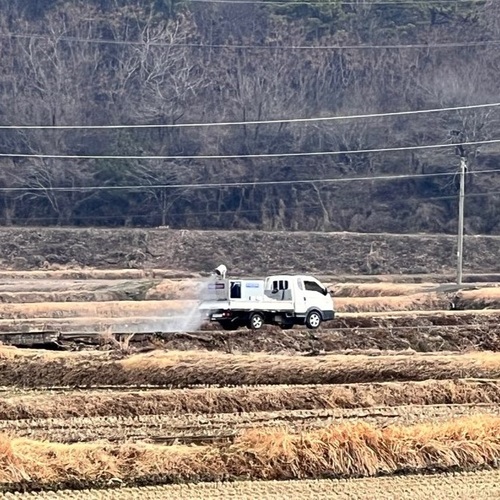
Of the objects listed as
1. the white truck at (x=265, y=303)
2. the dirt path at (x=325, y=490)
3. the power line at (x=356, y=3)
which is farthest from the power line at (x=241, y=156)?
the dirt path at (x=325, y=490)

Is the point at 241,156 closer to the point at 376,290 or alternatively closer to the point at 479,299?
the point at 376,290

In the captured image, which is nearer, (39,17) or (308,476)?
(308,476)

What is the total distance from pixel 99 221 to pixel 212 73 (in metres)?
17.3

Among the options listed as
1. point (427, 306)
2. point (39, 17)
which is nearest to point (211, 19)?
point (39, 17)

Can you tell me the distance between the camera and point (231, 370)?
66.3 feet

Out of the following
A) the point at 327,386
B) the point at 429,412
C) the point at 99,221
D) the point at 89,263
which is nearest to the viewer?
the point at 429,412

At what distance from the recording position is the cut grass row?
55.1 ft

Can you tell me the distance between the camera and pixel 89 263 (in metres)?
58.8

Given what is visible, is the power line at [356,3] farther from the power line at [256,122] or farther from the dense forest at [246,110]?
the power line at [256,122]

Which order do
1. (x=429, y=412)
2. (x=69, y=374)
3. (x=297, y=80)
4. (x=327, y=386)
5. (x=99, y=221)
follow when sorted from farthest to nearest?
(x=297, y=80) < (x=99, y=221) < (x=69, y=374) < (x=327, y=386) < (x=429, y=412)

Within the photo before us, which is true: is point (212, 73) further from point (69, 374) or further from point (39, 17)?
point (69, 374)

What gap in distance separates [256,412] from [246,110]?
6109 centimetres

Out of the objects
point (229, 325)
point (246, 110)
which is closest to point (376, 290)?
point (229, 325)

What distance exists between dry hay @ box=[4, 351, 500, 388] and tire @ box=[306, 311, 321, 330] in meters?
7.06
